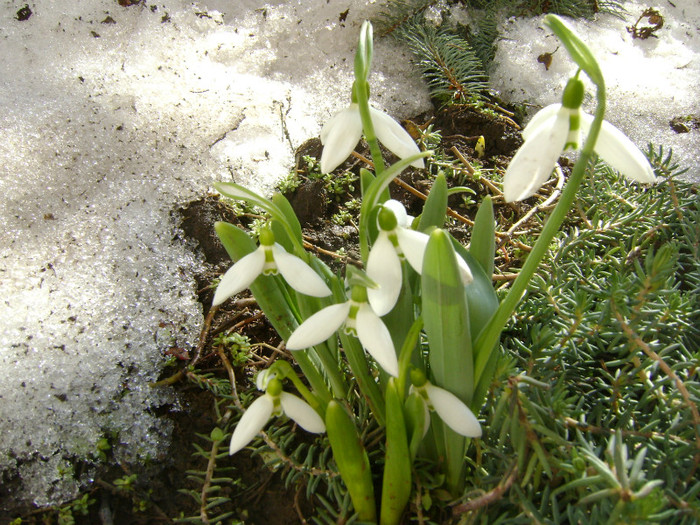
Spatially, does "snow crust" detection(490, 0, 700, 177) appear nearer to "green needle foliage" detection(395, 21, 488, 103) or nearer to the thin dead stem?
"green needle foliage" detection(395, 21, 488, 103)

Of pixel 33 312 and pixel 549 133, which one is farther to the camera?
pixel 33 312

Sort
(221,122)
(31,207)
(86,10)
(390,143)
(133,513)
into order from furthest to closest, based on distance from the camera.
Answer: (86,10) < (221,122) < (31,207) < (133,513) < (390,143)

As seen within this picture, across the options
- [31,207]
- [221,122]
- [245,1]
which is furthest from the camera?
[245,1]

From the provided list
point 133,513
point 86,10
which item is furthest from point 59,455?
point 86,10

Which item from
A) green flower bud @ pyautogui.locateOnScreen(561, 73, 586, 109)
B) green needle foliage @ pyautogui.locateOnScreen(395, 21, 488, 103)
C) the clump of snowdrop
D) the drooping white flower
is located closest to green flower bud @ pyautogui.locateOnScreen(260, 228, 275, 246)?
the clump of snowdrop

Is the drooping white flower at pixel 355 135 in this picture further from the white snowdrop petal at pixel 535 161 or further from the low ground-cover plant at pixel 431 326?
the white snowdrop petal at pixel 535 161

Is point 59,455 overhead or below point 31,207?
below

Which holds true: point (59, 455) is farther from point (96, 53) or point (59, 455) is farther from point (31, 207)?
point (96, 53)
